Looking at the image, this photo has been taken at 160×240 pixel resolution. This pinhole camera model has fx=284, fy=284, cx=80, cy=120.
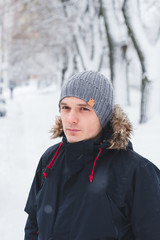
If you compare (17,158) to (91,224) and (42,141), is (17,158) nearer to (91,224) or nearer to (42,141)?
(42,141)

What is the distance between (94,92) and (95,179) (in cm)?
51

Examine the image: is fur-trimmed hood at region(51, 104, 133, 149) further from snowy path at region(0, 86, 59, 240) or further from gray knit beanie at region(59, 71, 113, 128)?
snowy path at region(0, 86, 59, 240)

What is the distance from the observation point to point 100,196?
1521 millimetres

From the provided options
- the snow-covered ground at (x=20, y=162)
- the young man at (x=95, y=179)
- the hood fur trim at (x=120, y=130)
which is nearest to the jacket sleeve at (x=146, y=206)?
the young man at (x=95, y=179)

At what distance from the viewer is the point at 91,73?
1741 mm

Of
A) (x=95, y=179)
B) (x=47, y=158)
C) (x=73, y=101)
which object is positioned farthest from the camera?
(x=47, y=158)

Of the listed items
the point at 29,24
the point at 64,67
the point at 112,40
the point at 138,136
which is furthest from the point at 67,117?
the point at 64,67

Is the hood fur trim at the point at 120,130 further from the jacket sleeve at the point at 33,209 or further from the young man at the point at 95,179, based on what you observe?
the jacket sleeve at the point at 33,209

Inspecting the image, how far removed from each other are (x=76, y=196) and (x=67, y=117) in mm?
454

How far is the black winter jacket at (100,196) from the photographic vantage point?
58.5 inches

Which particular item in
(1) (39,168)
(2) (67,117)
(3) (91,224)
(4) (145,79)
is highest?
(4) (145,79)

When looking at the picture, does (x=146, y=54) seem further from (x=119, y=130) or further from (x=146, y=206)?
(x=146, y=206)

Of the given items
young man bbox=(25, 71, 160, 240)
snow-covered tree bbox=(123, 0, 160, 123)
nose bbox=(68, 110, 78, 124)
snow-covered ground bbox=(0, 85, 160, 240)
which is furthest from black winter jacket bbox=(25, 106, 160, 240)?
snow-covered tree bbox=(123, 0, 160, 123)

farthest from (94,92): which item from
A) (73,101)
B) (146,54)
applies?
(146,54)
